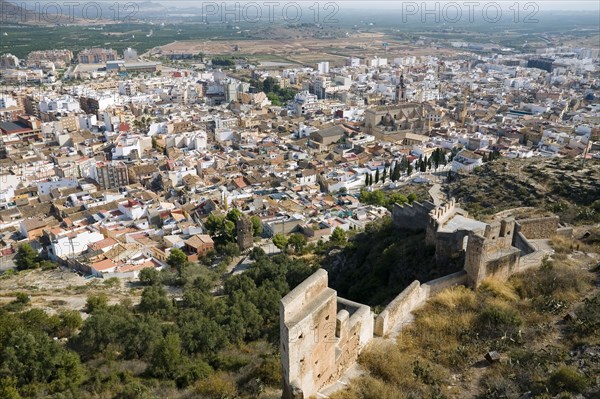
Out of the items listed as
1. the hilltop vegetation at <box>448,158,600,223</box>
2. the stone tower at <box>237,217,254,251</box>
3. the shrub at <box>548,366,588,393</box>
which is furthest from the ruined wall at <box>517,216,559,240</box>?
the stone tower at <box>237,217,254,251</box>

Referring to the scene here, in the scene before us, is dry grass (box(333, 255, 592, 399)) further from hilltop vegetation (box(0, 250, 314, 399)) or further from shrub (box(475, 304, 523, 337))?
hilltop vegetation (box(0, 250, 314, 399))

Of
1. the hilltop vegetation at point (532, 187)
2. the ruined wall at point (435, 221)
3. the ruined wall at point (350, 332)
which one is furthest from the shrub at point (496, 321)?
the hilltop vegetation at point (532, 187)

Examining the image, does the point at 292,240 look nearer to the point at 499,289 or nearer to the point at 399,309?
the point at 499,289

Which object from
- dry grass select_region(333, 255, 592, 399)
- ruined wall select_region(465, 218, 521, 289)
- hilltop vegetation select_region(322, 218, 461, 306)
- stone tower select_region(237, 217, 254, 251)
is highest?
ruined wall select_region(465, 218, 521, 289)

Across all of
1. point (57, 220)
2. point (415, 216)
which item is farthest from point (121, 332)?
point (57, 220)

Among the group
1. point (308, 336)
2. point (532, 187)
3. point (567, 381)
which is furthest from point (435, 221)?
point (532, 187)

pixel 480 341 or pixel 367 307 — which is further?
pixel 480 341
